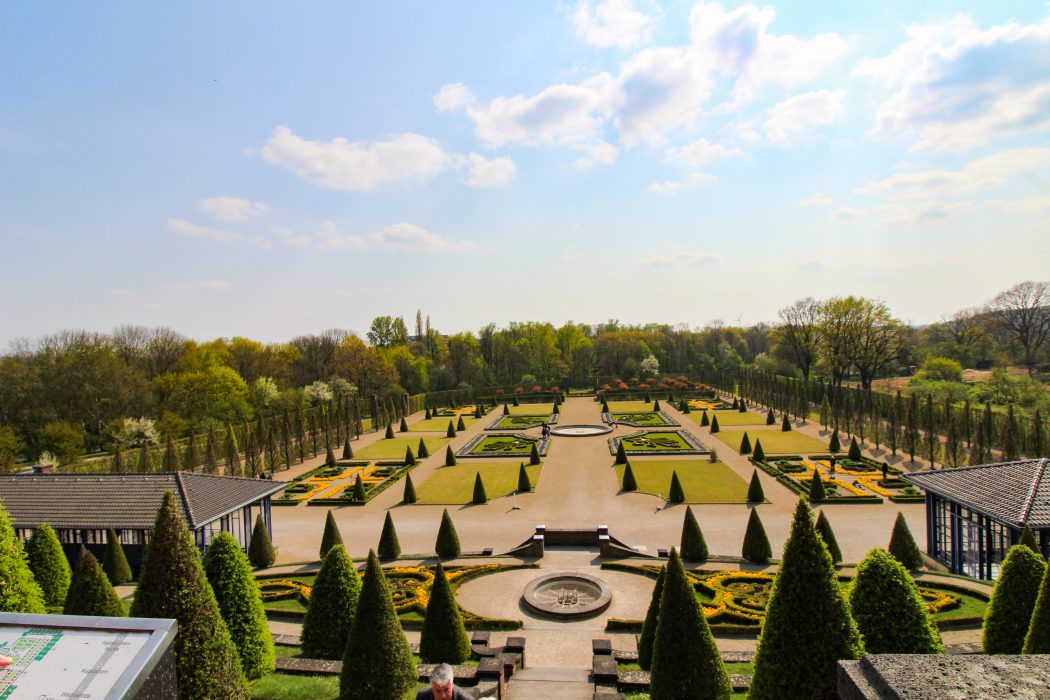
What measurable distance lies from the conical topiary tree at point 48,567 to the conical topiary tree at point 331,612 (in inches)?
389

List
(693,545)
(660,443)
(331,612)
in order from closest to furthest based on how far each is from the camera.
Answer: (331,612)
(693,545)
(660,443)

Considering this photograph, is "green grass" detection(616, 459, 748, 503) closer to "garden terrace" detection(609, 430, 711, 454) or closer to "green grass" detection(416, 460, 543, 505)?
"garden terrace" detection(609, 430, 711, 454)

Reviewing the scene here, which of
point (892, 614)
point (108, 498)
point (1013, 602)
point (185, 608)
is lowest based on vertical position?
point (1013, 602)

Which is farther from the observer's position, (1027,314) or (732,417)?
(1027,314)

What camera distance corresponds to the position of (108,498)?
20719mm

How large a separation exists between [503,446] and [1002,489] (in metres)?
30.2

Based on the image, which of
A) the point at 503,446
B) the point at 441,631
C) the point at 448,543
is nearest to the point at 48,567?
the point at 448,543

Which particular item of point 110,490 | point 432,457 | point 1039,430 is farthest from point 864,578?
point 432,457

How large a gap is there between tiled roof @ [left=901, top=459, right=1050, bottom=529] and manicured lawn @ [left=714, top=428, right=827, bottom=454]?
18417 mm

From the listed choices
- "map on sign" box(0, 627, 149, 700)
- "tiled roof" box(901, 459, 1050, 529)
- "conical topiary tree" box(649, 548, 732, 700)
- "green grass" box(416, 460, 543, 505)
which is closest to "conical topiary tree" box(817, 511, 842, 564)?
"tiled roof" box(901, 459, 1050, 529)

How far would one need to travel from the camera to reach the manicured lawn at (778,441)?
129 feet

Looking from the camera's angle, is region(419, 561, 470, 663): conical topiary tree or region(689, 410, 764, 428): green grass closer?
region(419, 561, 470, 663): conical topiary tree

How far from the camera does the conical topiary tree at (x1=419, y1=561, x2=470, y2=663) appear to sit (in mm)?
12539

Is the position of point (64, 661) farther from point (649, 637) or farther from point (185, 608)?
point (649, 637)
